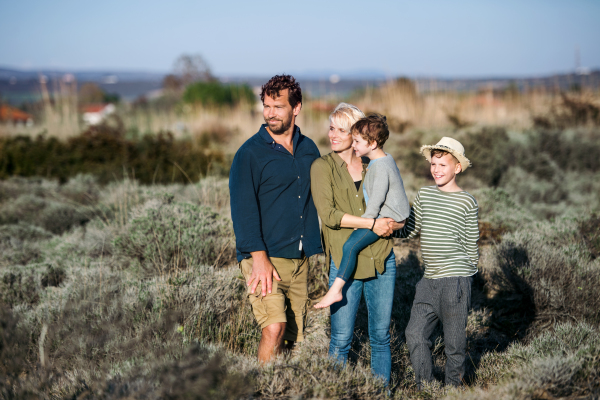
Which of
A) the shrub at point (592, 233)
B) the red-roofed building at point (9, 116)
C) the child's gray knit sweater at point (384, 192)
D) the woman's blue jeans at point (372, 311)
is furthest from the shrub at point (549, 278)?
the red-roofed building at point (9, 116)

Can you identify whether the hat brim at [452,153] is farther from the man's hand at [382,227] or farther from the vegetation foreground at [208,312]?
the vegetation foreground at [208,312]

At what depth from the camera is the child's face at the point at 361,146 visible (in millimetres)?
2732

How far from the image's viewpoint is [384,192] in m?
2.75

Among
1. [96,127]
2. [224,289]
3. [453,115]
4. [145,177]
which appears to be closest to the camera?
[224,289]

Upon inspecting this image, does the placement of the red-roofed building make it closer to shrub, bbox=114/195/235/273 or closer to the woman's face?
shrub, bbox=114/195/235/273

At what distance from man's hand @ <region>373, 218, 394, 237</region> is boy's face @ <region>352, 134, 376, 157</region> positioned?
0.41m

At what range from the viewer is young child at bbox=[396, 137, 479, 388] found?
293cm

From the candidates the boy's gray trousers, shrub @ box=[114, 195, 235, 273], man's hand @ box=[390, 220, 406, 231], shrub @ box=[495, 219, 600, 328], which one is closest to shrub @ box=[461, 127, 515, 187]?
shrub @ box=[495, 219, 600, 328]

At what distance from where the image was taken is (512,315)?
465cm

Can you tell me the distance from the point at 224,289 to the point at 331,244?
1.72 m

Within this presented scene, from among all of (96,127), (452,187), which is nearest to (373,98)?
(96,127)

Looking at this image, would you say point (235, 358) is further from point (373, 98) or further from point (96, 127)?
point (373, 98)

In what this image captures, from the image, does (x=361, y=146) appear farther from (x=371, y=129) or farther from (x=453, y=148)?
(x=453, y=148)

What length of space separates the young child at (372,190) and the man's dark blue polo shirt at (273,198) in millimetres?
385
